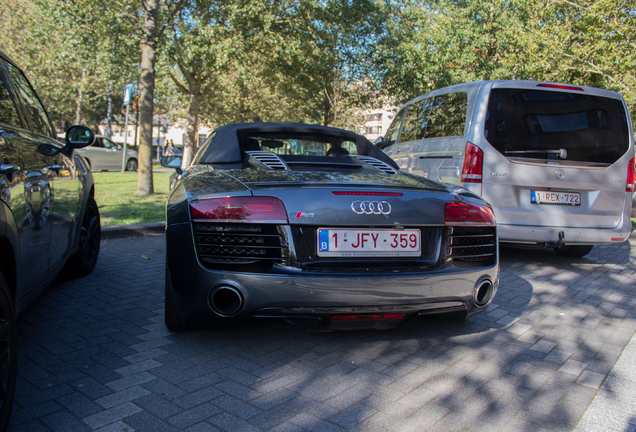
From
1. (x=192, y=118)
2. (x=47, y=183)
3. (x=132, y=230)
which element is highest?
(x=192, y=118)

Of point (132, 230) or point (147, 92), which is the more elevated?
point (147, 92)

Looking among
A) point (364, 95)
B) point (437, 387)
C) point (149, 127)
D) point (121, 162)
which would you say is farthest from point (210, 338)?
point (364, 95)

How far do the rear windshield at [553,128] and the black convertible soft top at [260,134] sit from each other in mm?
1768

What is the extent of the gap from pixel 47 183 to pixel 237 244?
131cm

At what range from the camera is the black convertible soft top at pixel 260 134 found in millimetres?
3779

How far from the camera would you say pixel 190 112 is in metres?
24.8

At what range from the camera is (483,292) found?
3164 millimetres

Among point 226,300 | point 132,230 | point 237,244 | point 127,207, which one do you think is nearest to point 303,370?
point 226,300

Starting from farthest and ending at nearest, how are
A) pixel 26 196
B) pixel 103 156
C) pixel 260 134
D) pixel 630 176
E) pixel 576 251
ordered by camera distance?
pixel 103 156
pixel 576 251
pixel 630 176
pixel 260 134
pixel 26 196

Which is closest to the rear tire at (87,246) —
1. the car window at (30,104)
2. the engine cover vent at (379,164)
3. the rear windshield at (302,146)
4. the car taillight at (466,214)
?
the car window at (30,104)

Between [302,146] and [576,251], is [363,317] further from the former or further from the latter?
[576,251]

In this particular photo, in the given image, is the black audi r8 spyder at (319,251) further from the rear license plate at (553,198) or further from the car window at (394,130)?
the car window at (394,130)

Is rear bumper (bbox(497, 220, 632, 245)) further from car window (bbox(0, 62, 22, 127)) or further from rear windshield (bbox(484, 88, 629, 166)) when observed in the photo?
car window (bbox(0, 62, 22, 127))

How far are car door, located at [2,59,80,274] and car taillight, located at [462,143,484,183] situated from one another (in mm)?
3840
